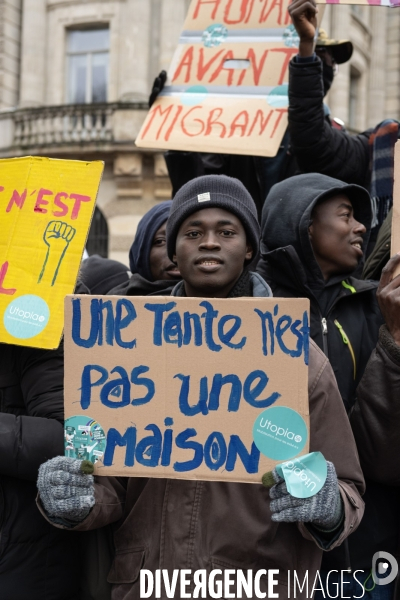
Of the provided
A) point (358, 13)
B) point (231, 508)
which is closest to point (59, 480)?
point (231, 508)

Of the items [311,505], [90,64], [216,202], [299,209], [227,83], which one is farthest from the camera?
[90,64]

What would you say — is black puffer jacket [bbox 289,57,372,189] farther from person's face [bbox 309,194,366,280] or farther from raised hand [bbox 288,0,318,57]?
person's face [bbox 309,194,366,280]

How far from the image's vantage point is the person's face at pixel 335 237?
246 centimetres

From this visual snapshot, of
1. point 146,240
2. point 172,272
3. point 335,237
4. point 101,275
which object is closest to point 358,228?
point 335,237

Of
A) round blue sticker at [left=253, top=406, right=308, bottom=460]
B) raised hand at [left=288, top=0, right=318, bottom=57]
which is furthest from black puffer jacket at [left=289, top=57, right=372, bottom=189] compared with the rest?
round blue sticker at [left=253, top=406, right=308, bottom=460]

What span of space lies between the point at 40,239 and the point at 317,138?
4.32 ft

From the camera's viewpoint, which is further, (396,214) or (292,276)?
(292,276)

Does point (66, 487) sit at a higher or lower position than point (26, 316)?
lower

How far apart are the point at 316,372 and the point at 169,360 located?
1.21ft

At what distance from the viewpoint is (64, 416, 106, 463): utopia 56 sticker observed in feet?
5.90

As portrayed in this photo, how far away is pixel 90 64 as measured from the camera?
14.9 metres

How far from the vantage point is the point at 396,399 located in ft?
6.28

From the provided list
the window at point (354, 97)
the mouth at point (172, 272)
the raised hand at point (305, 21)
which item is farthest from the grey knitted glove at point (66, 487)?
the window at point (354, 97)

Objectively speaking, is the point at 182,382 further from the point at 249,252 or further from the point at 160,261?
the point at 160,261
